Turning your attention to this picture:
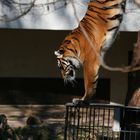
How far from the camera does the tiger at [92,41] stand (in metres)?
5.88

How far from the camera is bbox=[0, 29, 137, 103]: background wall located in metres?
13.8

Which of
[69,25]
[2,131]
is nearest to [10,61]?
[69,25]

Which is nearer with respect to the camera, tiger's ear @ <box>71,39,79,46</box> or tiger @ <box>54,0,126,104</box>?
tiger @ <box>54,0,126,104</box>

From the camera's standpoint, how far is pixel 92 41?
18.8ft

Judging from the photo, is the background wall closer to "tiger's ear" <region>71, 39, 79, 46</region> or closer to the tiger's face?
the tiger's face

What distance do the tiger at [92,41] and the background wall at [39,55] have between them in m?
7.13

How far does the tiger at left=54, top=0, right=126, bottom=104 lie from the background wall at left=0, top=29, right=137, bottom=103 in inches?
281

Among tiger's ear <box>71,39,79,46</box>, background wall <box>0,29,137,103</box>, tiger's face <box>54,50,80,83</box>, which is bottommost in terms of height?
background wall <box>0,29,137,103</box>

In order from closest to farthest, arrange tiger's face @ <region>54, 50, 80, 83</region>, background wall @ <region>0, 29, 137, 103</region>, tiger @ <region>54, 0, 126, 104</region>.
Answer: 1. tiger @ <region>54, 0, 126, 104</region>
2. tiger's face @ <region>54, 50, 80, 83</region>
3. background wall @ <region>0, 29, 137, 103</region>

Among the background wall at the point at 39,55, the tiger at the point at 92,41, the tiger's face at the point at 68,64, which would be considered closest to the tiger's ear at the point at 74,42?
the tiger at the point at 92,41

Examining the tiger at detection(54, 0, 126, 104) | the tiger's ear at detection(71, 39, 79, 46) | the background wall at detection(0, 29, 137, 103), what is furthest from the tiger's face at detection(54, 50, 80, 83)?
the background wall at detection(0, 29, 137, 103)

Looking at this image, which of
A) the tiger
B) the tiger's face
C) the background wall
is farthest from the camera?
the background wall

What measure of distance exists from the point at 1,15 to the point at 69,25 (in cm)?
138

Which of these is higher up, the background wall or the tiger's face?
the tiger's face
